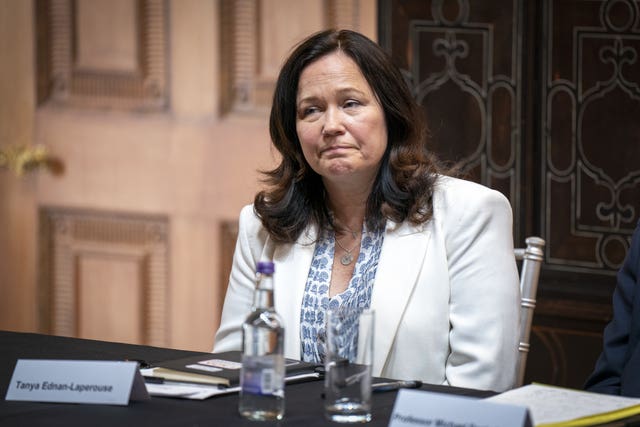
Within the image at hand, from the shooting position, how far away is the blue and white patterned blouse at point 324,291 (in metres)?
2.68

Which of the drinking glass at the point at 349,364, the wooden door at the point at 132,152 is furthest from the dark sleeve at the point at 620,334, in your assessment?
the wooden door at the point at 132,152

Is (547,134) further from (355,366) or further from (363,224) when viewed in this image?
(355,366)

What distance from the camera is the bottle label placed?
1.85 metres

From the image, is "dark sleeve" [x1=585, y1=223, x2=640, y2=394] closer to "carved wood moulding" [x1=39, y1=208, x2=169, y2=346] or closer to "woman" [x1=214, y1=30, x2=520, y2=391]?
"woman" [x1=214, y1=30, x2=520, y2=391]

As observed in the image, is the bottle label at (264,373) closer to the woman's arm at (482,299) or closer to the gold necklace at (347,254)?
the woman's arm at (482,299)

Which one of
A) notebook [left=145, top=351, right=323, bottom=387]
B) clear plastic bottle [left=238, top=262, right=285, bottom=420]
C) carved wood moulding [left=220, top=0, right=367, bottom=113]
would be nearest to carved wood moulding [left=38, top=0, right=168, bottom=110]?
carved wood moulding [left=220, top=0, right=367, bottom=113]

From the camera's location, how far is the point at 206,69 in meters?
4.47

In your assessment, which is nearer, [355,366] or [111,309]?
[355,366]

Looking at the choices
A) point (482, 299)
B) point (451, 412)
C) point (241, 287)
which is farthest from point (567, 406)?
point (241, 287)

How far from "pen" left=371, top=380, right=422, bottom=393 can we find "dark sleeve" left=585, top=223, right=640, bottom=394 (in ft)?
1.70

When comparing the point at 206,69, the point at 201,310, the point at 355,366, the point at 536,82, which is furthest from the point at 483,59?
the point at 355,366

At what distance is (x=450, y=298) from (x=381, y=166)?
0.38 meters

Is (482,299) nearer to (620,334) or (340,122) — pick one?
(620,334)

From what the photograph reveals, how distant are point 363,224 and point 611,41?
1.31 m
